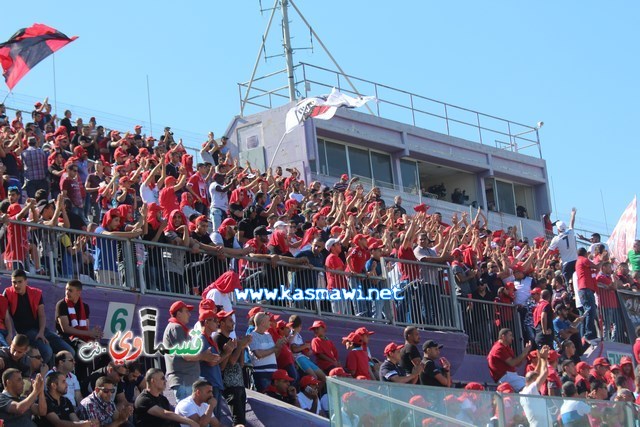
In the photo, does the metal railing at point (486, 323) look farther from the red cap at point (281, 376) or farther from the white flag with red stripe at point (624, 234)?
the white flag with red stripe at point (624, 234)

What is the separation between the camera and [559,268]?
26.7 metres

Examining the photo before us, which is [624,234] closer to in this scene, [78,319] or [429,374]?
[429,374]

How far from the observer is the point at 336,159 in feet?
114

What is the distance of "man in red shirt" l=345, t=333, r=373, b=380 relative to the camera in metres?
17.8

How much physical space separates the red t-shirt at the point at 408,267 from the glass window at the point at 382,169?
14044mm

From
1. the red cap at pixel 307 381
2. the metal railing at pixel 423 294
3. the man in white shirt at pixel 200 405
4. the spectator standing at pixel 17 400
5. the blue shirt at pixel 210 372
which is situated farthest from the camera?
the metal railing at pixel 423 294

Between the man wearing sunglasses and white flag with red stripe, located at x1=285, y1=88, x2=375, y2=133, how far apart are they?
1984cm

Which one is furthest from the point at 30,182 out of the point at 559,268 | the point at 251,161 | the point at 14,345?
the point at 251,161

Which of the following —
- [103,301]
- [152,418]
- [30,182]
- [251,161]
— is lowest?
[152,418]

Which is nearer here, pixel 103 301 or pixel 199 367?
pixel 199 367

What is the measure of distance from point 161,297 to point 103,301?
90 cm

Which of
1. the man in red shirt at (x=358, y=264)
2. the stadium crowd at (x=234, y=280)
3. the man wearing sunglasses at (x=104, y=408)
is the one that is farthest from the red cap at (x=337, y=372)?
the man in red shirt at (x=358, y=264)

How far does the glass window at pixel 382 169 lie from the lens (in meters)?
→ 35.9

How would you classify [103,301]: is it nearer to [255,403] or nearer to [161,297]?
[161,297]
